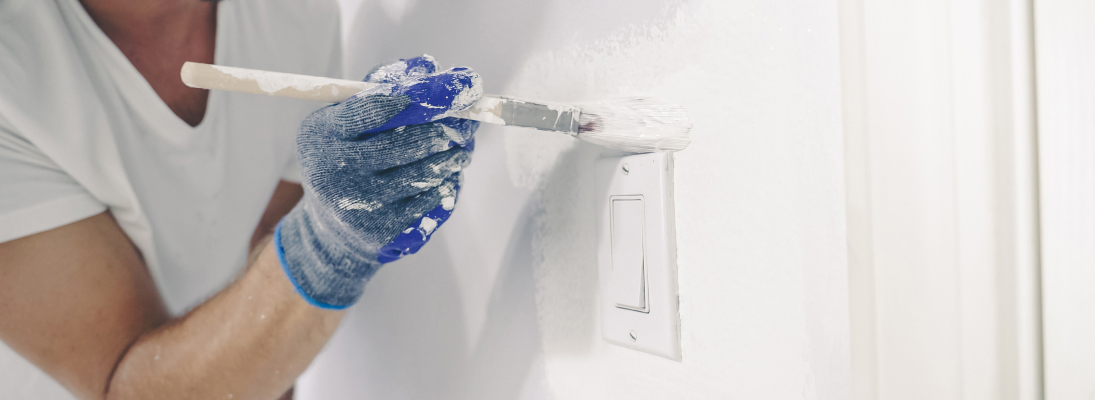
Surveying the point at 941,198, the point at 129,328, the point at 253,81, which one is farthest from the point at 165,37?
the point at 941,198

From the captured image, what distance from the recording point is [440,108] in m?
0.38

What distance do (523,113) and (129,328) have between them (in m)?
0.75

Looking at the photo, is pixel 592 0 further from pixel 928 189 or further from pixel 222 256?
pixel 222 256

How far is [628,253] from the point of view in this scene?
1.29 ft

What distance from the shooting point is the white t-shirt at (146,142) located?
0.64 m

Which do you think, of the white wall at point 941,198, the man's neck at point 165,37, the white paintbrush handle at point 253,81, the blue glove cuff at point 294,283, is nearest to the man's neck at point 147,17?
the man's neck at point 165,37

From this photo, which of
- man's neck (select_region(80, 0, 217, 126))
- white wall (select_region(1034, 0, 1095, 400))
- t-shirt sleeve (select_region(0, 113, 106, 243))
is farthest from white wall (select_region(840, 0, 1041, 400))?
man's neck (select_region(80, 0, 217, 126))

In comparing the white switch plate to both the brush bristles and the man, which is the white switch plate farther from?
the man

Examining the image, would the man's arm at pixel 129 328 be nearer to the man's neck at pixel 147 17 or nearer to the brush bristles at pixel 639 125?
the man's neck at pixel 147 17

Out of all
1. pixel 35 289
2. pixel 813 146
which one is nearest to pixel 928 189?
pixel 813 146

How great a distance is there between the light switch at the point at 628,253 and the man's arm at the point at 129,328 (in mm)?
463

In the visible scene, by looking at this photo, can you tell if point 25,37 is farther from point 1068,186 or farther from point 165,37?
point 1068,186

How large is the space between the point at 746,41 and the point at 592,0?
0.17 m

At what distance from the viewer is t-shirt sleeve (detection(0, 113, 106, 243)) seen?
23.4 inches
